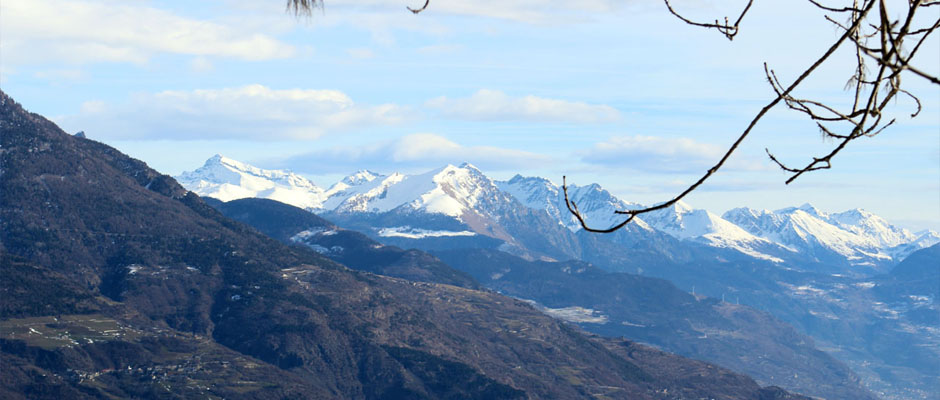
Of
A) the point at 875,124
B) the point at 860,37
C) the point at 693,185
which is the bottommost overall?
the point at 693,185

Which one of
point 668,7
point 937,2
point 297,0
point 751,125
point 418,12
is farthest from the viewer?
point 297,0

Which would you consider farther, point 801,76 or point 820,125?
point 820,125

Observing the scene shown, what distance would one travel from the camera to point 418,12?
9.62 metres

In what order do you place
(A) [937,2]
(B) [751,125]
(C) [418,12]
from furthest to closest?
(C) [418,12], (A) [937,2], (B) [751,125]

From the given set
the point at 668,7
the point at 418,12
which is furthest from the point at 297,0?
the point at 668,7

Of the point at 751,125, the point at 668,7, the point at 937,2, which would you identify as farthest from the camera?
the point at 668,7

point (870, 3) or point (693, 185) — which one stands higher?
point (870, 3)

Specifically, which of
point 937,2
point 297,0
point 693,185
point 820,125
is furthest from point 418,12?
point 937,2

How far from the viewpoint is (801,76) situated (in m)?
7.47

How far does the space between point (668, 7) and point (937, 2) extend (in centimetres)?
215

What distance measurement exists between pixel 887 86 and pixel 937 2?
134 centimetres

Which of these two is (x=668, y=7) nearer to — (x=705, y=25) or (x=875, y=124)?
(x=705, y=25)

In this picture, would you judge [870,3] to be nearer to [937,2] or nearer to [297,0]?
[937,2]

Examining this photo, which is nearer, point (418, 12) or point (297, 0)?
point (418, 12)
